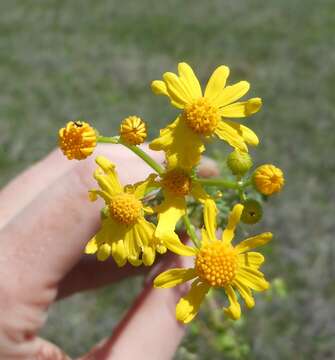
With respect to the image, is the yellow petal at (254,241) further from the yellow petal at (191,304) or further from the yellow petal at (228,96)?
the yellow petal at (228,96)

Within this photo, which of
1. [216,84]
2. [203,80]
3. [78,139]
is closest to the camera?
[78,139]

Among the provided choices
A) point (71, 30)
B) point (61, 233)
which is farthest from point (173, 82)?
point (71, 30)

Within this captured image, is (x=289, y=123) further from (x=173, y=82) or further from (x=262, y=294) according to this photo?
(x=173, y=82)

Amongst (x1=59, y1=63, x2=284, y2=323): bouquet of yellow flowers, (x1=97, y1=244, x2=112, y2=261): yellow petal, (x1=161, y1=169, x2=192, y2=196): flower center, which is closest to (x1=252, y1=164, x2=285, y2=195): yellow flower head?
(x1=59, y1=63, x2=284, y2=323): bouquet of yellow flowers

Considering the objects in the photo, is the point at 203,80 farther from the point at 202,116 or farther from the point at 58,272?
the point at 202,116

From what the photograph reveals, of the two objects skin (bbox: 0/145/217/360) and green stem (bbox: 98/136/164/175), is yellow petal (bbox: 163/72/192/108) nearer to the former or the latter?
green stem (bbox: 98/136/164/175)

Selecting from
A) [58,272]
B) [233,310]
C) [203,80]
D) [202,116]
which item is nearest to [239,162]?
[202,116]

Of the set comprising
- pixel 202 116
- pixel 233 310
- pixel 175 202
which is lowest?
pixel 233 310

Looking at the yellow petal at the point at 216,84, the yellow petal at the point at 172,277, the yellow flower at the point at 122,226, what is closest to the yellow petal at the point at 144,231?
the yellow flower at the point at 122,226
